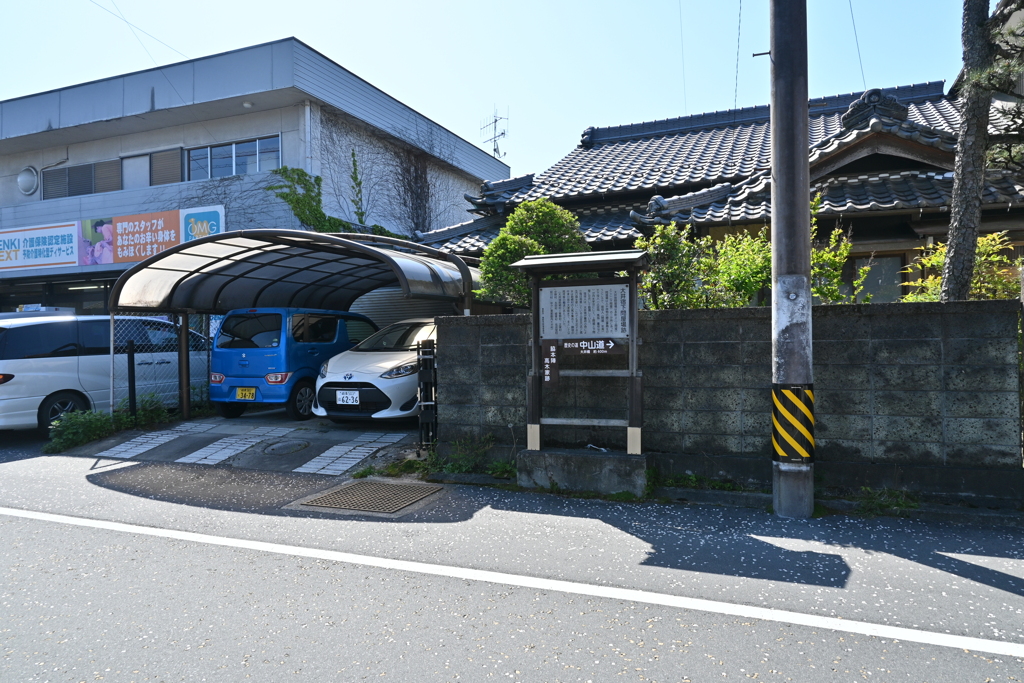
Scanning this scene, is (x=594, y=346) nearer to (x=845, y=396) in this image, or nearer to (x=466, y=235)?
(x=845, y=396)

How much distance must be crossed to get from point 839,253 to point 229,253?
8096 millimetres

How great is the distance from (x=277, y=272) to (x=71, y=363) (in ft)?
10.6

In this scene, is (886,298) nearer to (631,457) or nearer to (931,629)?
(631,457)

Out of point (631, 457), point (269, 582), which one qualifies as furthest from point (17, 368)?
point (631, 457)

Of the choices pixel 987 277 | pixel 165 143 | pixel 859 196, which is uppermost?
pixel 165 143

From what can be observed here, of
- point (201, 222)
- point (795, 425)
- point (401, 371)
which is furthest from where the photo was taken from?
point (201, 222)

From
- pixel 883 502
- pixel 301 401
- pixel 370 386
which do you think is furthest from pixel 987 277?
pixel 301 401

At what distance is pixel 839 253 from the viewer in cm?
700

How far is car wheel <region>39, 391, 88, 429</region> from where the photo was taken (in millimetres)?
9219

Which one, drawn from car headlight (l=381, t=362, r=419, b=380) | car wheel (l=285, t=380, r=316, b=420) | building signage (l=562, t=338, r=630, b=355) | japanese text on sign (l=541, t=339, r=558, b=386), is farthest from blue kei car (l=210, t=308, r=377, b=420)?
building signage (l=562, t=338, r=630, b=355)

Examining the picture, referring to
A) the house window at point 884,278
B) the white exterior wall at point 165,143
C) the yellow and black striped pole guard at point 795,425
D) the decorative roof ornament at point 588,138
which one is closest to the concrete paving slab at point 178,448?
the yellow and black striped pole guard at point 795,425

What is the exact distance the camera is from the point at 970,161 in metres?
6.01

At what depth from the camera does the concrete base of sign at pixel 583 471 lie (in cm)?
594

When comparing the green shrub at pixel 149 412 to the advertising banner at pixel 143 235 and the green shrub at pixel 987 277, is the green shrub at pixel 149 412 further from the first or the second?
the green shrub at pixel 987 277
